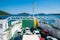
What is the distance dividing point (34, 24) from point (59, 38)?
3.42 metres

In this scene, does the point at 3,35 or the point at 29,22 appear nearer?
the point at 3,35

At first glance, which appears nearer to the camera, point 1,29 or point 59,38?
point 59,38

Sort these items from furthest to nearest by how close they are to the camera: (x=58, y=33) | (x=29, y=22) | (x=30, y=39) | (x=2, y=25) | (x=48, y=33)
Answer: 1. (x=29, y=22)
2. (x=48, y=33)
3. (x=2, y=25)
4. (x=58, y=33)
5. (x=30, y=39)

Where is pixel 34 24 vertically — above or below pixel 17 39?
above

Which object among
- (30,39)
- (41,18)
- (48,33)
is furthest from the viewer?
(41,18)

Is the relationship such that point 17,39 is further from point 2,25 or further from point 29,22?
point 29,22

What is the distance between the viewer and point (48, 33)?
6.43m

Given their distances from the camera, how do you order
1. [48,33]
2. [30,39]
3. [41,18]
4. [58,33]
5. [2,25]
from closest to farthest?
[30,39] < [58,33] < [2,25] < [48,33] < [41,18]

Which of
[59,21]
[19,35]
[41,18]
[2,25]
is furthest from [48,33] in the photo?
[41,18]

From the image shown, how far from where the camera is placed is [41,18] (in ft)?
37.0

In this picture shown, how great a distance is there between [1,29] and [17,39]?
862 millimetres

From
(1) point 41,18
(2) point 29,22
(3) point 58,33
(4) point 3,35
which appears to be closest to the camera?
(4) point 3,35

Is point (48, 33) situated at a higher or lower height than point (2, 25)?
lower

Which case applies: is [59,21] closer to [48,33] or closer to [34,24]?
[48,33]
